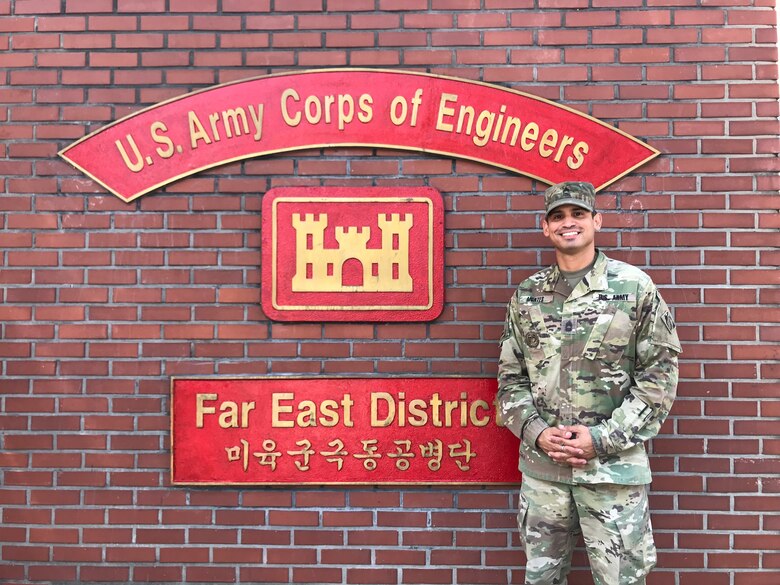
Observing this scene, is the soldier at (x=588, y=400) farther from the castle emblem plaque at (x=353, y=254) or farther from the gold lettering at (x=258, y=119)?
the gold lettering at (x=258, y=119)

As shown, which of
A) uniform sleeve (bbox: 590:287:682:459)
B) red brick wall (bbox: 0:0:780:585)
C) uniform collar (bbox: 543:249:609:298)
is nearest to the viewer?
uniform sleeve (bbox: 590:287:682:459)

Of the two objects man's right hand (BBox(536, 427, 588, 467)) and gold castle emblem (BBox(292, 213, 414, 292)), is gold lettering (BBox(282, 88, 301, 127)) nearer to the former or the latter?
gold castle emblem (BBox(292, 213, 414, 292))

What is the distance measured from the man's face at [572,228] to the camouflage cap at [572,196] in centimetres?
3

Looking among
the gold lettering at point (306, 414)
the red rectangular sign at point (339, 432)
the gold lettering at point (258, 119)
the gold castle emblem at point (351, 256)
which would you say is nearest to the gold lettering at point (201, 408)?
the red rectangular sign at point (339, 432)

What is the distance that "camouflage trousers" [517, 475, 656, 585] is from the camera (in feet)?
8.10

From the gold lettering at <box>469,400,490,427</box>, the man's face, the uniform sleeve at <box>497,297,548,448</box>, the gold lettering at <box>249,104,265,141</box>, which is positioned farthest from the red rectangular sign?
the gold lettering at <box>249,104,265,141</box>

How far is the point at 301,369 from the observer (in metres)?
2.98

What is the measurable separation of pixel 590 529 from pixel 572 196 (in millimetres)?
1227

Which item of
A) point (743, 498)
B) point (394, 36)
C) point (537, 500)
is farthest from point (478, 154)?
point (743, 498)

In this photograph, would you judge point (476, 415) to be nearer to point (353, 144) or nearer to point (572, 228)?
point (572, 228)

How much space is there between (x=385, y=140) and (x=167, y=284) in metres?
1.14

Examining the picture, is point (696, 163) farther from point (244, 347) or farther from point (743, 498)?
point (244, 347)

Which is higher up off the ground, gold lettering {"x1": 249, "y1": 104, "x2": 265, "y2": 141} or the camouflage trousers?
gold lettering {"x1": 249, "y1": 104, "x2": 265, "y2": 141}

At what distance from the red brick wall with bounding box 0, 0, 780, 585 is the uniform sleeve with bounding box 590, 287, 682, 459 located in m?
0.50
